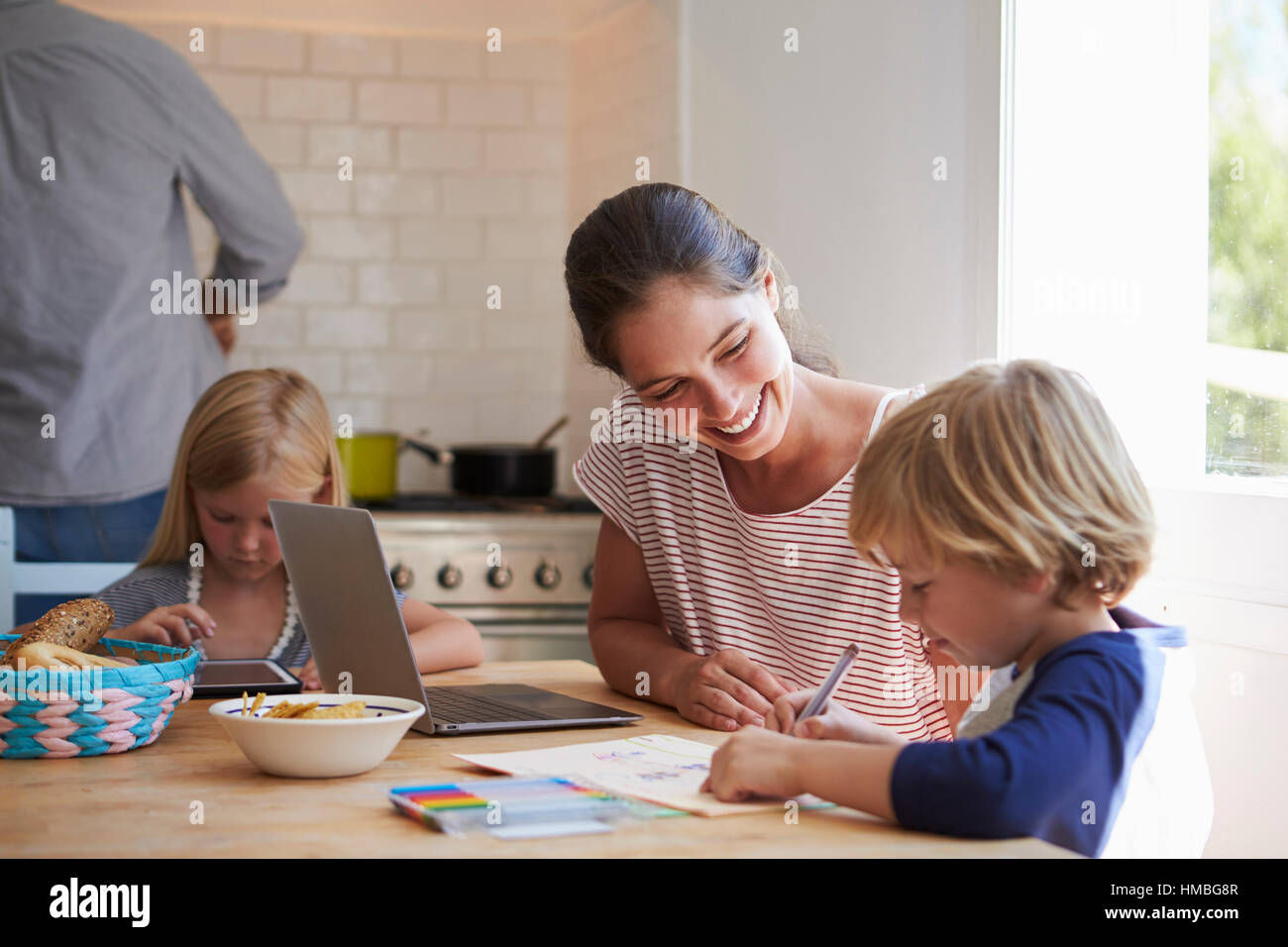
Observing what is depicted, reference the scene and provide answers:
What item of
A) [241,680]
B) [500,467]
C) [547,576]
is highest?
[500,467]

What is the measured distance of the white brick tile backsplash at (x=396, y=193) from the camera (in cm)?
385

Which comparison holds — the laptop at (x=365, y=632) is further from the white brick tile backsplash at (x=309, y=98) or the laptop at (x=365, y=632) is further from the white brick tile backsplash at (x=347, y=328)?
the white brick tile backsplash at (x=309, y=98)

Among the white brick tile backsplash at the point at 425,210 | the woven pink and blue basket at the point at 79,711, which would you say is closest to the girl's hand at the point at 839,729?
the woven pink and blue basket at the point at 79,711

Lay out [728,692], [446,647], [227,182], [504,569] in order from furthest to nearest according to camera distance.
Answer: [504,569] → [227,182] → [446,647] → [728,692]

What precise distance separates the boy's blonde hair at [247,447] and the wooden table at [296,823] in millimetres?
770

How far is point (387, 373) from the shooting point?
387 centimetres

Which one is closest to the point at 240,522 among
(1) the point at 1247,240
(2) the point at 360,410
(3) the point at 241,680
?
(3) the point at 241,680

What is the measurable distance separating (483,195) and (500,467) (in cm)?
87

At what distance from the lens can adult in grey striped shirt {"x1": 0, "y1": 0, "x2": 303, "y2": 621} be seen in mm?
2566

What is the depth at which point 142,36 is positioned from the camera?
261 centimetres

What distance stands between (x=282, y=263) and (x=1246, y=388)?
2.04 metres

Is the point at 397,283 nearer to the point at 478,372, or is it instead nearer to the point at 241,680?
the point at 478,372

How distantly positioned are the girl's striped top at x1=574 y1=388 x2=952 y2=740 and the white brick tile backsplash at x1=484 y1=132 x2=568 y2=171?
7.36 feet
